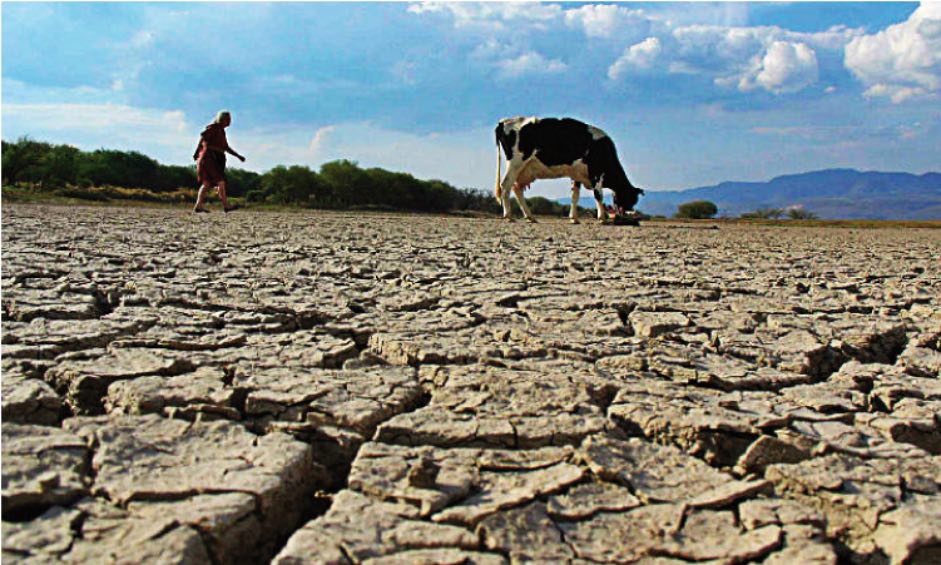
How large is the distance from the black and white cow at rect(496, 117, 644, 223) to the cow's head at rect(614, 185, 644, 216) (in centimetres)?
2

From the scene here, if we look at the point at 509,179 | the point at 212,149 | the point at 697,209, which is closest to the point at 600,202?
the point at 509,179

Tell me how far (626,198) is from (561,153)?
4.84 ft

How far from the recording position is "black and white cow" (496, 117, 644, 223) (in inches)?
461

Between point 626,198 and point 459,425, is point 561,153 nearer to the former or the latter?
point 626,198

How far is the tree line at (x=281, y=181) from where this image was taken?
18891 mm

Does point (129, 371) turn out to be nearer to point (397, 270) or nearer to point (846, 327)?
point (397, 270)

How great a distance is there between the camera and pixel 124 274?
151 inches

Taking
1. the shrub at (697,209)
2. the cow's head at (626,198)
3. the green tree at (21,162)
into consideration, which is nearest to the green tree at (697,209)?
the shrub at (697,209)

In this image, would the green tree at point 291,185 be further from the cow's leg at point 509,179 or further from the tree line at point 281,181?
the cow's leg at point 509,179

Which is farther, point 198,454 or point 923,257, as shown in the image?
point 923,257

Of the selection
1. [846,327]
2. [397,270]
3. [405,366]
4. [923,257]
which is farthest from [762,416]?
[923,257]

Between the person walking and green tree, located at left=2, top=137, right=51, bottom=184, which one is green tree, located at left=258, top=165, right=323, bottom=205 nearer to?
green tree, located at left=2, top=137, right=51, bottom=184

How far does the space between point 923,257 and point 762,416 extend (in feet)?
19.1

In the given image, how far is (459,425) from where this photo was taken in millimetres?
1763
